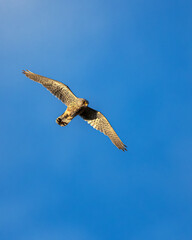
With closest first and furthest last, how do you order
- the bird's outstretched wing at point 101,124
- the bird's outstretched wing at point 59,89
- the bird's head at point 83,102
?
the bird's head at point 83,102 → the bird's outstretched wing at point 59,89 → the bird's outstretched wing at point 101,124

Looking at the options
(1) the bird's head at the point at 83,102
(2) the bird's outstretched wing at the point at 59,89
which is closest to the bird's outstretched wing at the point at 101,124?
(1) the bird's head at the point at 83,102

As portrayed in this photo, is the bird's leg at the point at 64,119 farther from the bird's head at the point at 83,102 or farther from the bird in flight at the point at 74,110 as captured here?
the bird's head at the point at 83,102

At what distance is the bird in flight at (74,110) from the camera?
638 inches

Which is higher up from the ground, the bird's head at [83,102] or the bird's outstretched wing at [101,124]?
the bird's outstretched wing at [101,124]

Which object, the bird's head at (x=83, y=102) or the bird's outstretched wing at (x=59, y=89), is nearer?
the bird's head at (x=83, y=102)

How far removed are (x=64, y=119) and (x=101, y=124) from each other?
2.23m

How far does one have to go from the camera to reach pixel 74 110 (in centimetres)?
1630

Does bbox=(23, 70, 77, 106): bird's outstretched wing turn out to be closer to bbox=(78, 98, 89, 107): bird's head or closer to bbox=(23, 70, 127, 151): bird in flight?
bbox=(23, 70, 127, 151): bird in flight

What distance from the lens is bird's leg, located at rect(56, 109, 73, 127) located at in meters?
15.9

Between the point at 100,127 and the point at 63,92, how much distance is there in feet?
9.25

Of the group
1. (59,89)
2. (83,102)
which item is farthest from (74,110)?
(59,89)

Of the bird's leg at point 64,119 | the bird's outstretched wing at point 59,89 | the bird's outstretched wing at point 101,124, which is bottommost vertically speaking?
the bird's leg at point 64,119

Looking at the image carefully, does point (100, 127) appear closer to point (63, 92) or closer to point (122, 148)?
point (122, 148)

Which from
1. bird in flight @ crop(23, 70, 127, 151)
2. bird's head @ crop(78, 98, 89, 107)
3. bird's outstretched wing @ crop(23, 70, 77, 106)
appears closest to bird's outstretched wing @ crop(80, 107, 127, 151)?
bird in flight @ crop(23, 70, 127, 151)
